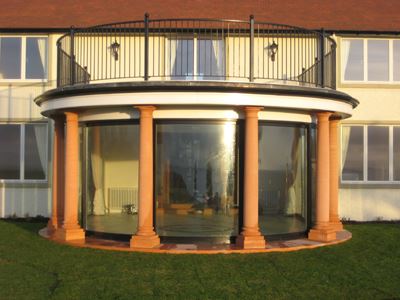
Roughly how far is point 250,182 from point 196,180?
3.87ft

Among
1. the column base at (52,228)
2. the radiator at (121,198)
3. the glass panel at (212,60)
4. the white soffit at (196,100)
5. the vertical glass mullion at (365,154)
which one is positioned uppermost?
the glass panel at (212,60)

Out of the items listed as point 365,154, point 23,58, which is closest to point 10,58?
point 23,58

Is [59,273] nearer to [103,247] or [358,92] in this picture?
[103,247]

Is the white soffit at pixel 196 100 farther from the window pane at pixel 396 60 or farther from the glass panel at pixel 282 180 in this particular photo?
the window pane at pixel 396 60

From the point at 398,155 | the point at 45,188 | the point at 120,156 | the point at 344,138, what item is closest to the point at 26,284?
the point at 120,156

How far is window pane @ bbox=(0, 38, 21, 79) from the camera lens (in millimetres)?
17672

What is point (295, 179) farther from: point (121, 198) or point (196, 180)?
point (121, 198)

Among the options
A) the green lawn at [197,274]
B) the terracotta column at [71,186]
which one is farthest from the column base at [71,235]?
the green lawn at [197,274]

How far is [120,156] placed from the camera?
39.9 ft

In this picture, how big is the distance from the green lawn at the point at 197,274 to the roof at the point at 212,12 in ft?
28.4

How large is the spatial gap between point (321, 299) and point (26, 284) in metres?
4.44

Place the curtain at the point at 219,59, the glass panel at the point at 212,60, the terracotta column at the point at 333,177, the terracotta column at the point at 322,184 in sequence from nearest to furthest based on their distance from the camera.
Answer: the terracotta column at the point at 322,184 < the terracotta column at the point at 333,177 < the glass panel at the point at 212,60 < the curtain at the point at 219,59

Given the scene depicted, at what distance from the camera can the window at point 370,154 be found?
17.4 metres

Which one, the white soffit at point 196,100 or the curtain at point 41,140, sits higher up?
the white soffit at point 196,100
